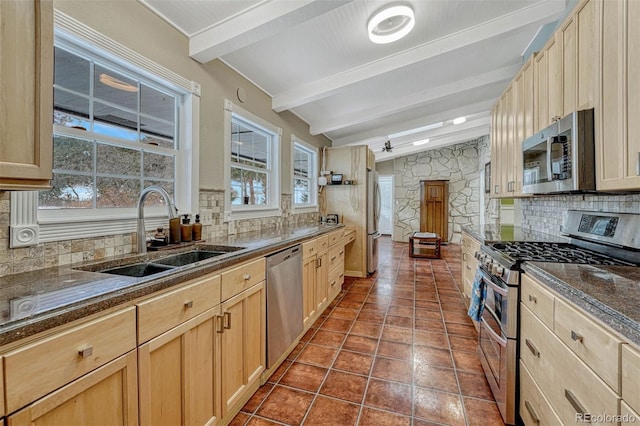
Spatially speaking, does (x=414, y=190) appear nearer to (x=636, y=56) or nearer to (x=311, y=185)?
(x=311, y=185)

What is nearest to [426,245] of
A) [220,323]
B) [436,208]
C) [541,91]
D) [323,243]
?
[436,208]

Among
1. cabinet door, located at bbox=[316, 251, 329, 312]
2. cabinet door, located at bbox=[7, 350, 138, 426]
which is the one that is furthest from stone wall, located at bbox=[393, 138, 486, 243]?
cabinet door, located at bbox=[7, 350, 138, 426]

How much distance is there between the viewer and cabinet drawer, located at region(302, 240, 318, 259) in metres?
2.47

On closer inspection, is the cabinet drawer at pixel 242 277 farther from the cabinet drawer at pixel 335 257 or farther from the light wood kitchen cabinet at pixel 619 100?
the light wood kitchen cabinet at pixel 619 100

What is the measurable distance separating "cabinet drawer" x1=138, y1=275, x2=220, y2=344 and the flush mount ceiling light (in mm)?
2087

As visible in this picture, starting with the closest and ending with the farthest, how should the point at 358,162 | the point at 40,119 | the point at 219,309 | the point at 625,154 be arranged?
the point at 40,119
the point at 625,154
the point at 219,309
the point at 358,162

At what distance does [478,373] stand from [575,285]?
52.7 inches

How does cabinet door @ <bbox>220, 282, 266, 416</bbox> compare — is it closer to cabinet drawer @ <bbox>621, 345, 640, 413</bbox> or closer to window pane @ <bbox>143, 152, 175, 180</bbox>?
window pane @ <bbox>143, 152, 175, 180</bbox>

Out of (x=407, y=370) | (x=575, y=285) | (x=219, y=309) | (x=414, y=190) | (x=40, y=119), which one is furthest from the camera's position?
(x=414, y=190)

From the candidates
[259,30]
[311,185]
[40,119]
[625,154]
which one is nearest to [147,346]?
[40,119]

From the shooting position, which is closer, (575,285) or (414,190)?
(575,285)

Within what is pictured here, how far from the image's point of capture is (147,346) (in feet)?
3.39

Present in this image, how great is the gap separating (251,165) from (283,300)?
1.63 meters

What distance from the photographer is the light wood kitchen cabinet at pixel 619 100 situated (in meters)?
1.16
